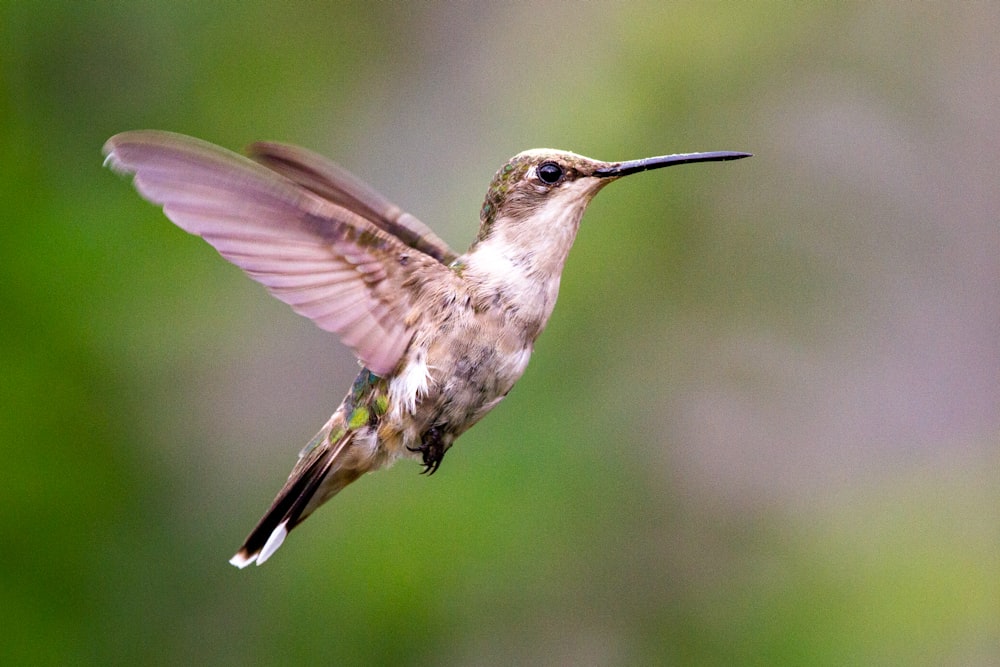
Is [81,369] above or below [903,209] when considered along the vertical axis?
below

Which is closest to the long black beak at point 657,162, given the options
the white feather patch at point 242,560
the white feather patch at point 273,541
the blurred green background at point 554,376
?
the white feather patch at point 273,541

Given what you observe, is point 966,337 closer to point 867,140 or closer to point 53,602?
point 867,140

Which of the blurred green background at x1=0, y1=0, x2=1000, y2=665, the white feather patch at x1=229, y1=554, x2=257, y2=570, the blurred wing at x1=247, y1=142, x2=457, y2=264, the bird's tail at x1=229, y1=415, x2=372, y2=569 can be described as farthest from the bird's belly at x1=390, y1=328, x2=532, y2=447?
the blurred green background at x1=0, y1=0, x2=1000, y2=665

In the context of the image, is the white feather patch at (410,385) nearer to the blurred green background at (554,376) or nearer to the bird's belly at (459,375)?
the bird's belly at (459,375)

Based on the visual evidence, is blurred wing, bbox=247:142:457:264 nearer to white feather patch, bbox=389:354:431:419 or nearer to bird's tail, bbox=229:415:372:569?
white feather patch, bbox=389:354:431:419

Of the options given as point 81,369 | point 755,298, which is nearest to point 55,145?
point 81,369

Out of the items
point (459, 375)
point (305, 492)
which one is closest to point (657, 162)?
point (459, 375)

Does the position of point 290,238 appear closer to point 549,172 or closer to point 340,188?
point 340,188
